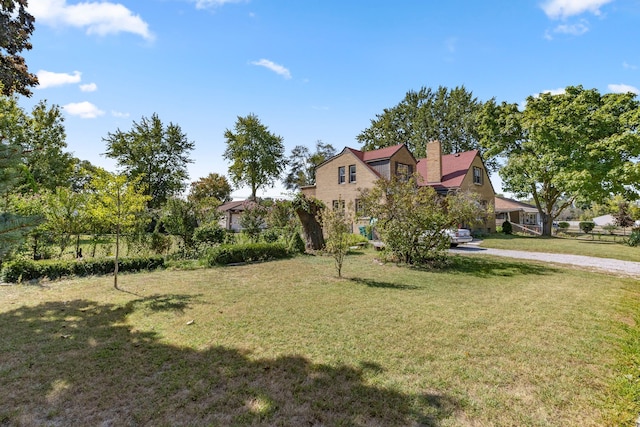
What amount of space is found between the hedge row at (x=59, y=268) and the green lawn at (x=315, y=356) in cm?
115

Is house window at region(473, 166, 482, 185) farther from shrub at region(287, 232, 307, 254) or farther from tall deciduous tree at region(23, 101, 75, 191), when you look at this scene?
tall deciduous tree at region(23, 101, 75, 191)

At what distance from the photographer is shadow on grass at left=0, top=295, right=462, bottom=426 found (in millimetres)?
3027

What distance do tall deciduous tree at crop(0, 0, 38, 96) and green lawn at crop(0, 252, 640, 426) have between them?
6.82m

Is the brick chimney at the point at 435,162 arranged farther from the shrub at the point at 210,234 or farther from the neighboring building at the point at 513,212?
the shrub at the point at 210,234

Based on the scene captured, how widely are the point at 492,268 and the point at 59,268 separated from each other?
1550 cm

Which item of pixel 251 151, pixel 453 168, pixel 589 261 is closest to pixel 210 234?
pixel 589 261

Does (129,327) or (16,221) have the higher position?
(16,221)

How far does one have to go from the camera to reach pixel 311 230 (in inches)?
661

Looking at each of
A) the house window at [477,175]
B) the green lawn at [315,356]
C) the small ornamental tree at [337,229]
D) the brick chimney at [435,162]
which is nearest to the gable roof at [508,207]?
the house window at [477,175]

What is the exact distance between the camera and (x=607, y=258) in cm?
1479

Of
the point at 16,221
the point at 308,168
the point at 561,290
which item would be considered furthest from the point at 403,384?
the point at 308,168

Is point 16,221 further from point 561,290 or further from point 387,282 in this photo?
point 561,290

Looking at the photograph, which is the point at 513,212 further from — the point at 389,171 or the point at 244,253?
the point at 244,253

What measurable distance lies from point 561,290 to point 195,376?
9.75 meters
